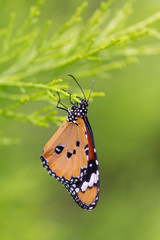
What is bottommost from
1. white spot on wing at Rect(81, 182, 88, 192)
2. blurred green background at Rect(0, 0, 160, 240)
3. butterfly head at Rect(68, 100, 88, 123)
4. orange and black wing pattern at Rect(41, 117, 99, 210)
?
white spot on wing at Rect(81, 182, 88, 192)

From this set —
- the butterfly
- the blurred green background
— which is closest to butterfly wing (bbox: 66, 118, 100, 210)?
the butterfly

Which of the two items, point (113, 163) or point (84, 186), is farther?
point (113, 163)

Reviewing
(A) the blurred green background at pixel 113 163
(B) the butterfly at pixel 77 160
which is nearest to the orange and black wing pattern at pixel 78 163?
(B) the butterfly at pixel 77 160

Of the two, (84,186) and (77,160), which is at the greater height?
(77,160)

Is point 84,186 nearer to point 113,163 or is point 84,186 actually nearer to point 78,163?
point 78,163

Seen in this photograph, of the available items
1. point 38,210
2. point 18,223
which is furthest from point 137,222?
point 18,223

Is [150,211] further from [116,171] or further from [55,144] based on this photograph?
[55,144]

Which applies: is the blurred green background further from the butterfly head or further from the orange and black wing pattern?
the butterfly head

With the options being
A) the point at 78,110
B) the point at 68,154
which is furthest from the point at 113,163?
the point at 78,110
